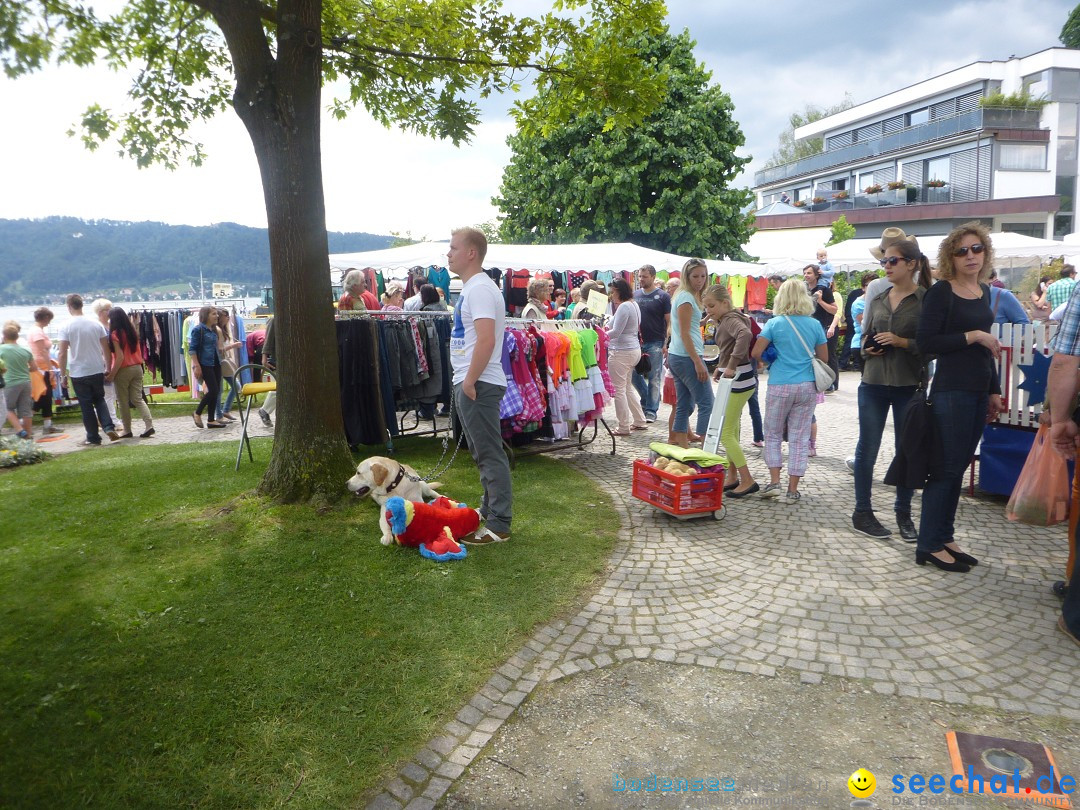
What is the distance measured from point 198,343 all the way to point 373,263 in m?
5.18

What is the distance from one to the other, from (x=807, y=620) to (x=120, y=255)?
42.6 metres

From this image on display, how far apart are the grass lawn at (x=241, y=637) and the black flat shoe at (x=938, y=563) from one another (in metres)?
2.16

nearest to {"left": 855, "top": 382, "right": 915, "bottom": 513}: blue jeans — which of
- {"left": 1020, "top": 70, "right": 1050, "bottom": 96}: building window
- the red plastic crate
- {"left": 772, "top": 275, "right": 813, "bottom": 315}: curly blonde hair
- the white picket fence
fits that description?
{"left": 772, "top": 275, "right": 813, "bottom": 315}: curly blonde hair

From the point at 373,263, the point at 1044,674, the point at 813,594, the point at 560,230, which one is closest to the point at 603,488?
the point at 813,594

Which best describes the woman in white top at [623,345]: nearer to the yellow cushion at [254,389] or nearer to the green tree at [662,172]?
the yellow cushion at [254,389]

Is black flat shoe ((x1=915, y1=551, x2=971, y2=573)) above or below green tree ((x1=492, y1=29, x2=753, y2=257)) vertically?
below

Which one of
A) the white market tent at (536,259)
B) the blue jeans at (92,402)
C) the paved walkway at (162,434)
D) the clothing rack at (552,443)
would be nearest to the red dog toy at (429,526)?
the clothing rack at (552,443)

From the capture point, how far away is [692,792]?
249 cm

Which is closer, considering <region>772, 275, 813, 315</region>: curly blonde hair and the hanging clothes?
<region>772, 275, 813, 315</region>: curly blonde hair

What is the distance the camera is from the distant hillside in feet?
46.7

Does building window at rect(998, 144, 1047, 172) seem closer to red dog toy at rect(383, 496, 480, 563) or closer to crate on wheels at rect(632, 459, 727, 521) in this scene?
crate on wheels at rect(632, 459, 727, 521)

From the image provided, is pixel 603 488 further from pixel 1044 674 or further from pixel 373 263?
pixel 373 263

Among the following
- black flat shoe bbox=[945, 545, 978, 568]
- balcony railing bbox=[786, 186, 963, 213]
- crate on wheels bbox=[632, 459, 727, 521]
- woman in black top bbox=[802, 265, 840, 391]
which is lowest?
black flat shoe bbox=[945, 545, 978, 568]

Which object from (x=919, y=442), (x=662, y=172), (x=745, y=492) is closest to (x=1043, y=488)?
(x=919, y=442)
